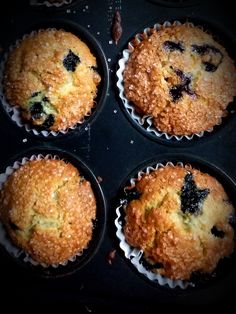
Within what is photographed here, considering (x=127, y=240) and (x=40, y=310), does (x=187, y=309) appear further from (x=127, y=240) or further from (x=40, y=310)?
(x=40, y=310)

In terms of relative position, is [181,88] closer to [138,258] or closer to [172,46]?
[172,46]

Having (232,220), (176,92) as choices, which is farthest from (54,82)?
(232,220)

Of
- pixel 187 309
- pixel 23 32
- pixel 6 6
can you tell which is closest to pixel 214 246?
pixel 187 309

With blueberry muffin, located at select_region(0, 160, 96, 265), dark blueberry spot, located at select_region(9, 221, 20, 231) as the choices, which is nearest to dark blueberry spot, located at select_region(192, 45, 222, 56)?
blueberry muffin, located at select_region(0, 160, 96, 265)

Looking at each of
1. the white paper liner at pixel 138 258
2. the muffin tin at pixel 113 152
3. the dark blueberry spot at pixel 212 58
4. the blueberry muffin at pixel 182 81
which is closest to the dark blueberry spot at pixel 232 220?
the muffin tin at pixel 113 152

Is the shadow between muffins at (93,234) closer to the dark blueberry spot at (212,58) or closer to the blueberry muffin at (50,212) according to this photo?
the blueberry muffin at (50,212)

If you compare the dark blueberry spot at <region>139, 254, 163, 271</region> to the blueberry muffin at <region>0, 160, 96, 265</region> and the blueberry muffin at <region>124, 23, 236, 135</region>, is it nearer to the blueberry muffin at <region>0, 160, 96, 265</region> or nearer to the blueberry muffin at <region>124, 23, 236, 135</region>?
the blueberry muffin at <region>0, 160, 96, 265</region>

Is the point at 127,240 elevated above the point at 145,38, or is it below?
below
